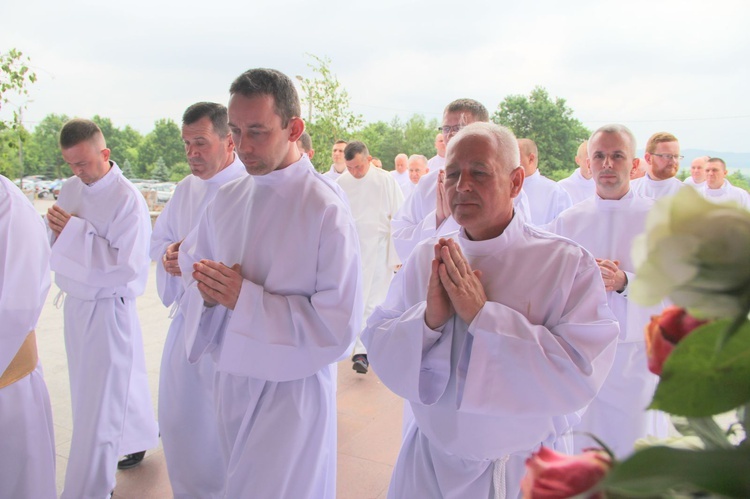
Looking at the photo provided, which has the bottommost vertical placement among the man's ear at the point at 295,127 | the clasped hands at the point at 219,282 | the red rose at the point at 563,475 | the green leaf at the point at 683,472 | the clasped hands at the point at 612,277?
the clasped hands at the point at 612,277

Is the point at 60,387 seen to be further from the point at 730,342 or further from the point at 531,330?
the point at 730,342

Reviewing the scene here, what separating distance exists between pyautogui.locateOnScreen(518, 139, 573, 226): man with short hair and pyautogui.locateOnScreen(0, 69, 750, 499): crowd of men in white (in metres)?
0.88

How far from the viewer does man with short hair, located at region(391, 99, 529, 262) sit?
344 centimetres

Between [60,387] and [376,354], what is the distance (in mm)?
4045

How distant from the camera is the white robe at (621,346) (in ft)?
10.5

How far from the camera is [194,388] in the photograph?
3.24m

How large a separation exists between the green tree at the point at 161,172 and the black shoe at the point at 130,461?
26.5 metres

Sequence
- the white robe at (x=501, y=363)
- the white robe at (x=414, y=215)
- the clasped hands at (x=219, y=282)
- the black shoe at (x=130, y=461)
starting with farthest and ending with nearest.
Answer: the white robe at (x=414, y=215), the black shoe at (x=130, y=461), the clasped hands at (x=219, y=282), the white robe at (x=501, y=363)

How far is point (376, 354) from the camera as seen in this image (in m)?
2.03

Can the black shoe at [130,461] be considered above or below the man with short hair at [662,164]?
below

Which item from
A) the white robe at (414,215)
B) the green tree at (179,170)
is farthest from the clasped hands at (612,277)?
the green tree at (179,170)

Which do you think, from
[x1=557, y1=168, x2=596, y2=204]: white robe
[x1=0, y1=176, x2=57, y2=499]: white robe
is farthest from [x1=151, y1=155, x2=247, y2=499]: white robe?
[x1=557, y1=168, x2=596, y2=204]: white robe

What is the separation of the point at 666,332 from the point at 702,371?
56mm

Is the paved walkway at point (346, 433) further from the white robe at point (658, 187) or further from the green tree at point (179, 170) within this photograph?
the green tree at point (179, 170)
